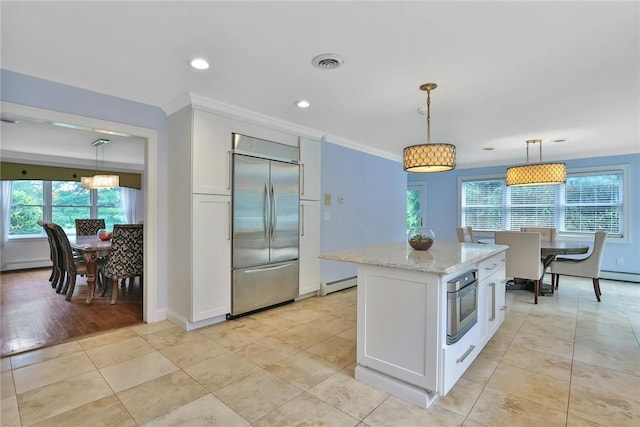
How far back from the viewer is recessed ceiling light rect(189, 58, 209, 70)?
2.23 meters

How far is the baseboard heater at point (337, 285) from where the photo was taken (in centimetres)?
429

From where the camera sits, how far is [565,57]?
216 cm

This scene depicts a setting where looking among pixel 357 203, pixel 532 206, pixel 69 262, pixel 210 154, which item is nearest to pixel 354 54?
pixel 210 154

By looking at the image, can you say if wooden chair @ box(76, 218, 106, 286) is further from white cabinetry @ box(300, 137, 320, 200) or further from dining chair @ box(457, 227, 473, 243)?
dining chair @ box(457, 227, 473, 243)

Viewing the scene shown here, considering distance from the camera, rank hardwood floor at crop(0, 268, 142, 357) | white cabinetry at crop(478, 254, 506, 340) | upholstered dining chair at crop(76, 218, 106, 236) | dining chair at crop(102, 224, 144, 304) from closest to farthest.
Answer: white cabinetry at crop(478, 254, 506, 340)
hardwood floor at crop(0, 268, 142, 357)
dining chair at crop(102, 224, 144, 304)
upholstered dining chair at crop(76, 218, 106, 236)

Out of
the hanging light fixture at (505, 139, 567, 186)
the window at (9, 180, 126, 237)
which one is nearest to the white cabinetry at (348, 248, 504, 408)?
the hanging light fixture at (505, 139, 567, 186)

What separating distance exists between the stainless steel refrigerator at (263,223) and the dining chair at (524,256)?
274 centimetres

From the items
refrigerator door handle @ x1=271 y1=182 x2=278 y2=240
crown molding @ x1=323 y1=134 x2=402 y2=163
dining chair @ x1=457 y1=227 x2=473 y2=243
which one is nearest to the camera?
refrigerator door handle @ x1=271 y1=182 x2=278 y2=240

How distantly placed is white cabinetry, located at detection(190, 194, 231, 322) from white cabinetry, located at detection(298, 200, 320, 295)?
1.03 meters

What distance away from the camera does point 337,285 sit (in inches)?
179

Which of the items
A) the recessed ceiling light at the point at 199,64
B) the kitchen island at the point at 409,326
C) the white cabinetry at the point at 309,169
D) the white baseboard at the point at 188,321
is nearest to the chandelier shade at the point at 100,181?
the white baseboard at the point at 188,321

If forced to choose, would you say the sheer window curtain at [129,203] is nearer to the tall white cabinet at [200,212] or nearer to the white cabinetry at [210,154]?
the tall white cabinet at [200,212]

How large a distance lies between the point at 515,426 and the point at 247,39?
269 cm

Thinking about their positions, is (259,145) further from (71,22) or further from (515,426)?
(515,426)
